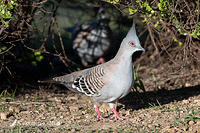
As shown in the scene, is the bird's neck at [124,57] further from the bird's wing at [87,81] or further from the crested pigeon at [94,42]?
the crested pigeon at [94,42]

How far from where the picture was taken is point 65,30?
31.8 ft

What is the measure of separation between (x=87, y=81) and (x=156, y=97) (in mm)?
1492

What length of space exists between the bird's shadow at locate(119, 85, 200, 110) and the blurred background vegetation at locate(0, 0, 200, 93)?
30 cm

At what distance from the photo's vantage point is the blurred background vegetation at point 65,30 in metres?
4.64

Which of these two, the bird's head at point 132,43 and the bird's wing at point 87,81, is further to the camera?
the bird's wing at point 87,81

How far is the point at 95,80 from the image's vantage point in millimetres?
4648

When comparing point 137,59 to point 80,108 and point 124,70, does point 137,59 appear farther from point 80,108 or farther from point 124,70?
point 124,70

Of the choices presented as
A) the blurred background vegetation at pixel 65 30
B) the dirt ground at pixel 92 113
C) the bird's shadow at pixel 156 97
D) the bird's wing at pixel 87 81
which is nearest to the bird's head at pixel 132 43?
the blurred background vegetation at pixel 65 30

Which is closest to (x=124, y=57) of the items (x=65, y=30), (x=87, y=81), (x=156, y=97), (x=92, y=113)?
(x=87, y=81)

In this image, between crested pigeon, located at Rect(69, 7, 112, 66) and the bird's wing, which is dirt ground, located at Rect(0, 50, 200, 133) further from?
crested pigeon, located at Rect(69, 7, 112, 66)

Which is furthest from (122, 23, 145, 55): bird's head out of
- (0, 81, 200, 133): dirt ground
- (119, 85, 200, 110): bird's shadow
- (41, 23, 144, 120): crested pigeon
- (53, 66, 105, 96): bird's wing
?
(119, 85, 200, 110): bird's shadow

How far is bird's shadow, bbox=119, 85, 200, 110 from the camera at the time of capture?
5399 millimetres

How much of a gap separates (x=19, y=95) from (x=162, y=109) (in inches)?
99.3

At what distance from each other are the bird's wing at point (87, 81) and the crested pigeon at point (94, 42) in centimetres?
286
